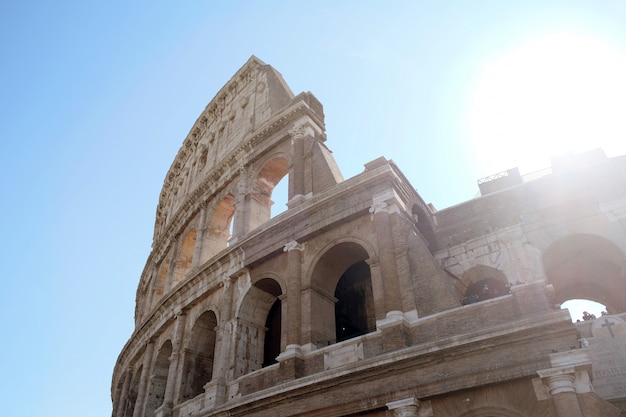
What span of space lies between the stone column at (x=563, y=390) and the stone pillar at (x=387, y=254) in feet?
9.34

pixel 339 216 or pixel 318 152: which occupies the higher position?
pixel 318 152

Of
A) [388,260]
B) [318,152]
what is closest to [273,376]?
[388,260]

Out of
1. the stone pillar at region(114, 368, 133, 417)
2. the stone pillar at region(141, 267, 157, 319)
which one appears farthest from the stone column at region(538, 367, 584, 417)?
the stone pillar at region(141, 267, 157, 319)

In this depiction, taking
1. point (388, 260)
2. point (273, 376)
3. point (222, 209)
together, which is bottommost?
point (273, 376)

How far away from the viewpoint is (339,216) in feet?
38.0

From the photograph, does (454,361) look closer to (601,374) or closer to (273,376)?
(601,374)

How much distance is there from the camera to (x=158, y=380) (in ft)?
50.8

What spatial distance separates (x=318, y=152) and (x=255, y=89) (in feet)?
21.2

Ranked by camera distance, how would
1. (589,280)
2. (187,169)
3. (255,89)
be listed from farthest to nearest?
(187,169), (255,89), (589,280)

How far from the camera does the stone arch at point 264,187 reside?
1553 centimetres

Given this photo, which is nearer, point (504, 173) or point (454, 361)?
point (454, 361)

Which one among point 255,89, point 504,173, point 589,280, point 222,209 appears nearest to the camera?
point 589,280

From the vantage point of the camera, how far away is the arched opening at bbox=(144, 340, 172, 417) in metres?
14.8

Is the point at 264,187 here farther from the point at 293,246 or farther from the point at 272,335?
the point at 272,335
